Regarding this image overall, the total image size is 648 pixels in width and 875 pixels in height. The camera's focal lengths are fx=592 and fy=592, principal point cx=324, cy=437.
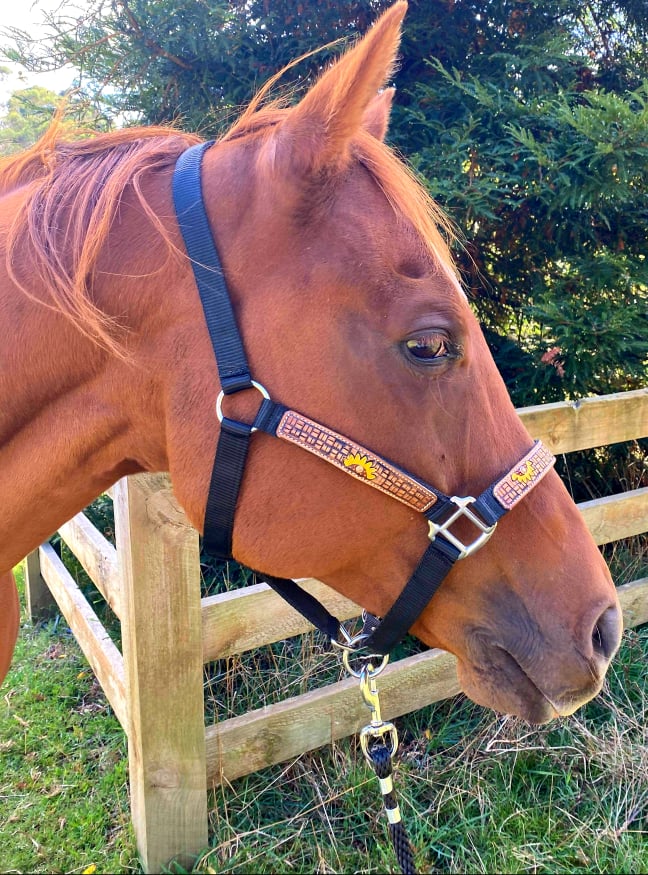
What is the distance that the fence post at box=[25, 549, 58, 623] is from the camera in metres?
3.93

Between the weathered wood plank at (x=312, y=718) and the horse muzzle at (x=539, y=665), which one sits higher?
the horse muzzle at (x=539, y=665)

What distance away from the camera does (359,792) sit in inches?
89.7

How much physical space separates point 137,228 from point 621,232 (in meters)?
3.02

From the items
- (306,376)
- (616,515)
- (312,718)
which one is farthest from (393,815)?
(616,515)

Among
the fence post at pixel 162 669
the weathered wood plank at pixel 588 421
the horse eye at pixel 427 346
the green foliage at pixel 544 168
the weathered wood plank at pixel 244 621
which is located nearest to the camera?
the horse eye at pixel 427 346

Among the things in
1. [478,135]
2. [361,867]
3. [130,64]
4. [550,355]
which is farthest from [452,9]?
[361,867]

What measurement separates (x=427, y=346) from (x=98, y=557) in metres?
1.91

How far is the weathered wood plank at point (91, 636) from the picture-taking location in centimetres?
223

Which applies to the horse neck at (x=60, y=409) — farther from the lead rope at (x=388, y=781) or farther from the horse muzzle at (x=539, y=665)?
the horse muzzle at (x=539, y=665)

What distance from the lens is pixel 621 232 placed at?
3.32 meters

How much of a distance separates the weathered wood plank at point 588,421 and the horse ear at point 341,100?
1.62 metres

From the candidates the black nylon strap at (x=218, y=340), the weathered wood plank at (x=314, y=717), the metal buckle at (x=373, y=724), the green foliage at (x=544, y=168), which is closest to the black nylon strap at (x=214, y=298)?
the black nylon strap at (x=218, y=340)

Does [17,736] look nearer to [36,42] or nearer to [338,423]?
[338,423]
